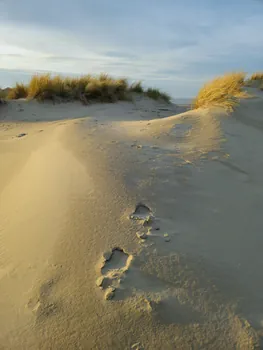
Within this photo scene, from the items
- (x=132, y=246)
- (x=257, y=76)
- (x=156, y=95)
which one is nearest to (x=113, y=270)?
(x=132, y=246)

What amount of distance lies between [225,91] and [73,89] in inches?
161

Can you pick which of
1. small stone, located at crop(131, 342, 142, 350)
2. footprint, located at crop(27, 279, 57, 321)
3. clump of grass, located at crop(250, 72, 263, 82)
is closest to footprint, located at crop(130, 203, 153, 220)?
footprint, located at crop(27, 279, 57, 321)

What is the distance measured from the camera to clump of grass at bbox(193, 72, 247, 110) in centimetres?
510

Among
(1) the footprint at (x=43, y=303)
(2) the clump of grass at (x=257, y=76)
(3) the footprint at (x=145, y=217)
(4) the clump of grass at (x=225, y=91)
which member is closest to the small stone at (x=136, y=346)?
(1) the footprint at (x=43, y=303)

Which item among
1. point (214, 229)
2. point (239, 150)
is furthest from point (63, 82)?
point (214, 229)

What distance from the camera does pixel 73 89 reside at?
8.64 metres

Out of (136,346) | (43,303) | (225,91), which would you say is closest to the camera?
(136,346)

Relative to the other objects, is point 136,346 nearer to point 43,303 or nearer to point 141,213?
point 43,303

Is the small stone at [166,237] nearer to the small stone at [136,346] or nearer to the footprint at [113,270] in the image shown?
the footprint at [113,270]

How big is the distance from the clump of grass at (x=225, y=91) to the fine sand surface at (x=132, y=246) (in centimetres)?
139

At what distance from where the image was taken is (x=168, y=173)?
3047mm

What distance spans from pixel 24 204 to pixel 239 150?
209cm

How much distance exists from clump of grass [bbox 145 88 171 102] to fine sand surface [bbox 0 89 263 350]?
6467 mm

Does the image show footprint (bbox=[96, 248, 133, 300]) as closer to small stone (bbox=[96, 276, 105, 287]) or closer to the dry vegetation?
small stone (bbox=[96, 276, 105, 287])
